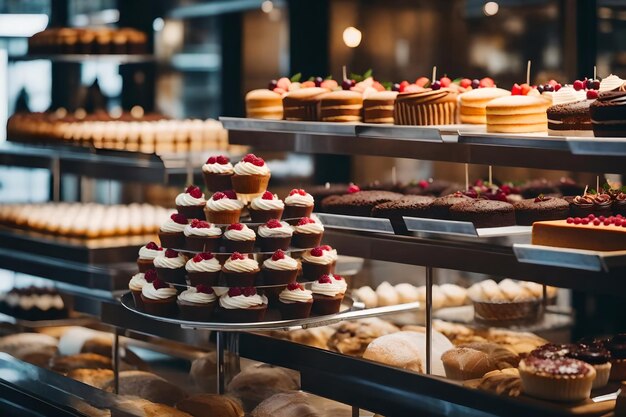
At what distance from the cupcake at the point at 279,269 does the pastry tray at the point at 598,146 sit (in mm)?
1331

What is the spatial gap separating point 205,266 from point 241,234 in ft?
0.62

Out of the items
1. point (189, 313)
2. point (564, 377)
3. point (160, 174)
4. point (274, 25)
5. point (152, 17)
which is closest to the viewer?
point (564, 377)

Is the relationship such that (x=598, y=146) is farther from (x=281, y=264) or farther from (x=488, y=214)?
(x=281, y=264)

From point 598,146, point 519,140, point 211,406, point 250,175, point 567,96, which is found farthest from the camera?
point 250,175

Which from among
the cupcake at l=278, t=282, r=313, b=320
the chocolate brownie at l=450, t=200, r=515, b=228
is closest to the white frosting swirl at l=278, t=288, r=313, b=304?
the cupcake at l=278, t=282, r=313, b=320

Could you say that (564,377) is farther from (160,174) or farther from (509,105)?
(160,174)

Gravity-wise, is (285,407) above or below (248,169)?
below

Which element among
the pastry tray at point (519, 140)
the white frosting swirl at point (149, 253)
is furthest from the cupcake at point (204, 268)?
the pastry tray at point (519, 140)

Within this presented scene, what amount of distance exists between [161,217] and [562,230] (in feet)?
12.0

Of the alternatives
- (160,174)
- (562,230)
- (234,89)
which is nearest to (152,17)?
(234,89)

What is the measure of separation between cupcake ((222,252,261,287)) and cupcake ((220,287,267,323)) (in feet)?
0.19

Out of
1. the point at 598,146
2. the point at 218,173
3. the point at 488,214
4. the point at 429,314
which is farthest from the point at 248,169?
the point at 598,146

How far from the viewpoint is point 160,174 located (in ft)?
20.9

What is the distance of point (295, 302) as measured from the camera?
433 cm
